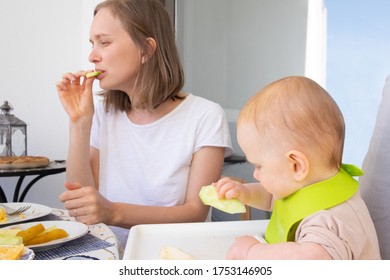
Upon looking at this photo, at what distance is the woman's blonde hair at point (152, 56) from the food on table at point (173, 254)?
1.44 ft

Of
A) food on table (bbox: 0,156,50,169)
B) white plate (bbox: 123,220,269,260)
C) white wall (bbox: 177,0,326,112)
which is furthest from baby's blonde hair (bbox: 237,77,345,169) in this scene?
white wall (bbox: 177,0,326,112)

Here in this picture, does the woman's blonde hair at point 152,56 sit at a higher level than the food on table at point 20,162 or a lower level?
higher

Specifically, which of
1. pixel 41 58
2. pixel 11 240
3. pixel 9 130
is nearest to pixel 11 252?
pixel 11 240

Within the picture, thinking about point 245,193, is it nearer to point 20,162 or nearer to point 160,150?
point 160,150

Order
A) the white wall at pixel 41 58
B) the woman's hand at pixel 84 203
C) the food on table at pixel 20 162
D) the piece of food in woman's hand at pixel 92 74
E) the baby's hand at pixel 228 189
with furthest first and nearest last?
the white wall at pixel 41 58 < the food on table at pixel 20 162 < the piece of food in woman's hand at pixel 92 74 < the woman's hand at pixel 84 203 < the baby's hand at pixel 228 189

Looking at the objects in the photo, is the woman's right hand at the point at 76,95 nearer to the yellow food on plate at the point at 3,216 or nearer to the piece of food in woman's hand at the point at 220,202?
the yellow food on plate at the point at 3,216

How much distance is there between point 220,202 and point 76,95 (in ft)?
1.67

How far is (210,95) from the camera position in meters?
2.56

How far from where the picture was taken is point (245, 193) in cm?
51

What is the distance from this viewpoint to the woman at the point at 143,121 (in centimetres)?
82

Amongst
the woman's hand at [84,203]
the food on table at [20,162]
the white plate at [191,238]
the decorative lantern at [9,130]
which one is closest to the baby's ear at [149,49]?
the woman's hand at [84,203]
